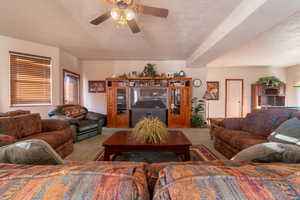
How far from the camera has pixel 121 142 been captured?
2047 millimetres

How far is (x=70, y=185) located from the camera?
1.36ft

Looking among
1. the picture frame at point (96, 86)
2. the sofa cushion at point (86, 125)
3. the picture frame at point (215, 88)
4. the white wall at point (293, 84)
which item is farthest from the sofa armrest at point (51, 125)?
the white wall at point (293, 84)

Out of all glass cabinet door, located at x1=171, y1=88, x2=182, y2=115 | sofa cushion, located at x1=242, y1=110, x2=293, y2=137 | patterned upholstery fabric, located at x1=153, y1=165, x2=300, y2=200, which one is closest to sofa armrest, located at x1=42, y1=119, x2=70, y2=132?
patterned upholstery fabric, located at x1=153, y1=165, x2=300, y2=200

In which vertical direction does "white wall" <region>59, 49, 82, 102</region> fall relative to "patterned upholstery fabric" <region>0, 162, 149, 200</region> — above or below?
above

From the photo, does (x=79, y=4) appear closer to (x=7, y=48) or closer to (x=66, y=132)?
(x=66, y=132)

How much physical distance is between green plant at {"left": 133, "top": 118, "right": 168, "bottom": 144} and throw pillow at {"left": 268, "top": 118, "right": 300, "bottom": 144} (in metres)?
1.46

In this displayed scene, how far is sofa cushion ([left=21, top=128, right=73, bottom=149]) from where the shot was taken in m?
2.07

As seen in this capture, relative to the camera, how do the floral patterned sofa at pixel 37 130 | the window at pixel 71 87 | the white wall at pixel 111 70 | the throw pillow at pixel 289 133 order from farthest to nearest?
the white wall at pixel 111 70, the window at pixel 71 87, the floral patterned sofa at pixel 37 130, the throw pillow at pixel 289 133

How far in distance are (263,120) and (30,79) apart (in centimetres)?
529

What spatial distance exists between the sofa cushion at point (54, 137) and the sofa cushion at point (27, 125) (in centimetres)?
11

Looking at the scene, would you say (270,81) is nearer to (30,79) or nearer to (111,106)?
(111,106)

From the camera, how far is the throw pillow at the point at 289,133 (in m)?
1.64

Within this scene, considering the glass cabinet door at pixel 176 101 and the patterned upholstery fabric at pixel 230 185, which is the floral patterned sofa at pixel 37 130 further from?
the glass cabinet door at pixel 176 101

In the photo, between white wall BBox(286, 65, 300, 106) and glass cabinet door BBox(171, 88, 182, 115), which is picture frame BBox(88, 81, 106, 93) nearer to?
glass cabinet door BBox(171, 88, 182, 115)
